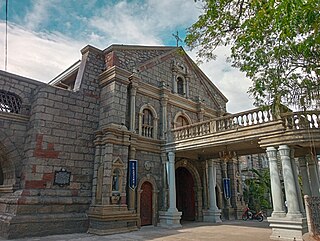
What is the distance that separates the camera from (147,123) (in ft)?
41.8

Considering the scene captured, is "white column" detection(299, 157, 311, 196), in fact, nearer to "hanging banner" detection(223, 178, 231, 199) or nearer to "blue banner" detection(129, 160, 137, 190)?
"hanging banner" detection(223, 178, 231, 199)

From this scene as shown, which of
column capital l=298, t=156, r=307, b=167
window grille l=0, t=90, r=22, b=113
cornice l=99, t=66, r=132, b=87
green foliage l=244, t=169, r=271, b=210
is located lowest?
green foliage l=244, t=169, r=271, b=210

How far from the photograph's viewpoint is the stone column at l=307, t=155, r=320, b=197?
9.96 meters

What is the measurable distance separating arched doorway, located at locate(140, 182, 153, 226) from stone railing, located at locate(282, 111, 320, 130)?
655 cm

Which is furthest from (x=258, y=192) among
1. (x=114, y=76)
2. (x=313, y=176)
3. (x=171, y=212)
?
(x=114, y=76)

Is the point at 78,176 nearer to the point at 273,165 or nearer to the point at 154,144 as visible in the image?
the point at 154,144

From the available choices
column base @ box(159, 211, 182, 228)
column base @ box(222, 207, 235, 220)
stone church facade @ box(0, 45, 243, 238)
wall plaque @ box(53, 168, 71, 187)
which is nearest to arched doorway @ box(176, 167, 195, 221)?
stone church facade @ box(0, 45, 243, 238)

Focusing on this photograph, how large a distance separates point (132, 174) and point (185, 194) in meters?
5.21

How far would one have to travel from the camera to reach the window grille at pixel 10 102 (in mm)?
9680

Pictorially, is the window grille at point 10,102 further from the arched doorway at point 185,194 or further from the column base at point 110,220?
the arched doorway at point 185,194

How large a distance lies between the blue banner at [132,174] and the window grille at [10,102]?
5.01m

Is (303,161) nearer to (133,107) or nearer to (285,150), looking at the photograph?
(285,150)

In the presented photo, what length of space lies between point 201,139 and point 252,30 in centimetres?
624

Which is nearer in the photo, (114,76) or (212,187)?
(114,76)
